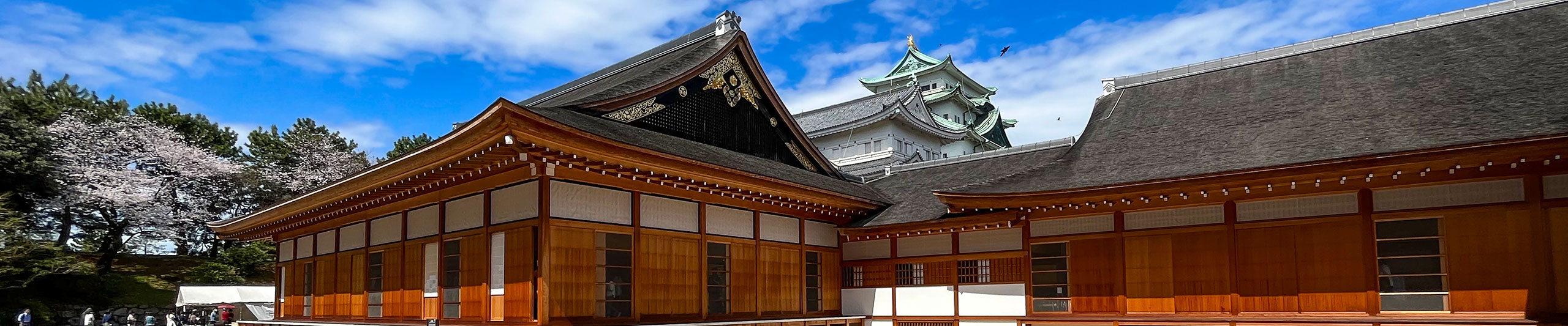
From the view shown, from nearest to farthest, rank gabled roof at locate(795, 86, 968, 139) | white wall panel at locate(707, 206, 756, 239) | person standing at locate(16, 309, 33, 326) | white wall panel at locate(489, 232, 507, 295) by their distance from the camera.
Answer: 1. white wall panel at locate(489, 232, 507, 295)
2. white wall panel at locate(707, 206, 756, 239)
3. person standing at locate(16, 309, 33, 326)
4. gabled roof at locate(795, 86, 968, 139)

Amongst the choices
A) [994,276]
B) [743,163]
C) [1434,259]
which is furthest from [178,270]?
[1434,259]

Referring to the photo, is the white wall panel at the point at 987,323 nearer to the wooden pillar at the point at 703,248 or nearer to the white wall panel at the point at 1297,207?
the white wall panel at the point at 1297,207

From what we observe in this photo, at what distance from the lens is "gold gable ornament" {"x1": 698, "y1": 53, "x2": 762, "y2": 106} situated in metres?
14.6

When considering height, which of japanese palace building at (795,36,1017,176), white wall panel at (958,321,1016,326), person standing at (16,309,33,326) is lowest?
person standing at (16,309,33,326)

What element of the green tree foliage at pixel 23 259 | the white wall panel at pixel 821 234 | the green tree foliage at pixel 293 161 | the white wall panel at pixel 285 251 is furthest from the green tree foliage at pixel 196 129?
the white wall panel at pixel 821 234

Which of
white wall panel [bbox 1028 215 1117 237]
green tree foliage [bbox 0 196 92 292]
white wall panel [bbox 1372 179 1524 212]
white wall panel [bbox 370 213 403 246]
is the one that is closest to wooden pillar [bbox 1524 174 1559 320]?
white wall panel [bbox 1372 179 1524 212]

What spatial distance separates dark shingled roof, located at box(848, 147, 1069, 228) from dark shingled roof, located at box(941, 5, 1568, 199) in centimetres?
88

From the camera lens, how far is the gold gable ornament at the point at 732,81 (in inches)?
574

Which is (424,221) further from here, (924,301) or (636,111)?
(924,301)

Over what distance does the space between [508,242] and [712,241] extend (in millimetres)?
2726

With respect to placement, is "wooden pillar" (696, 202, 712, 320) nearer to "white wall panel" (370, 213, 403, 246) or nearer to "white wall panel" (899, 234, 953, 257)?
"white wall panel" (899, 234, 953, 257)

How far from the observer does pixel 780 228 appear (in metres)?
13.5

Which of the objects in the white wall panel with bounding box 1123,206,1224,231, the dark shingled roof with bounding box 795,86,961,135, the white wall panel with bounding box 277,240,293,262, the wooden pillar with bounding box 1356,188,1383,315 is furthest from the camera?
the dark shingled roof with bounding box 795,86,961,135

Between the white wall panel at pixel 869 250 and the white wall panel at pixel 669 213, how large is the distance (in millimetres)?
3515
